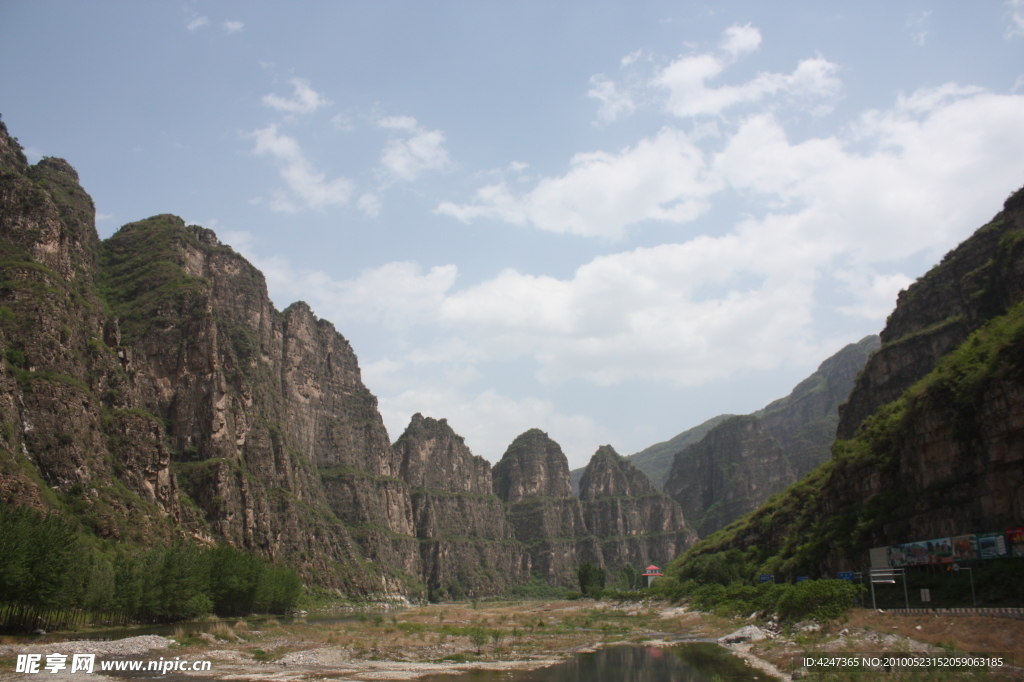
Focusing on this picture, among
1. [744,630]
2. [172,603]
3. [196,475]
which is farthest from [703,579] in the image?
[196,475]

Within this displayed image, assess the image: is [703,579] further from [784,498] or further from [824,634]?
[824,634]

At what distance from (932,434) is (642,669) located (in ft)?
91.8

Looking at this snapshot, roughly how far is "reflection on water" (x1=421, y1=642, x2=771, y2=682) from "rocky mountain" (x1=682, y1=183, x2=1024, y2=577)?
Result: 707 inches

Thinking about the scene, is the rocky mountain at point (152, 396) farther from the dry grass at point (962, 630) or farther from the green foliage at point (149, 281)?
the dry grass at point (962, 630)

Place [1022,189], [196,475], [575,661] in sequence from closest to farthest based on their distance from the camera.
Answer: [575,661] < [1022,189] < [196,475]

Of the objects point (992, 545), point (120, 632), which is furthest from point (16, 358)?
point (992, 545)

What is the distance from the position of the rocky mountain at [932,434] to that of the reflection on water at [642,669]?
58.9 ft

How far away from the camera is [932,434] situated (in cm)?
5041

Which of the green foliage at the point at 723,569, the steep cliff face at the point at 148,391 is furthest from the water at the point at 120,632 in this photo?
the green foliage at the point at 723,569

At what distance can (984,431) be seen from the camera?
43312 millimetres

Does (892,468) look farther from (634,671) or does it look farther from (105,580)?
(105,580)

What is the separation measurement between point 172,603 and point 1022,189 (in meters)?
99.2

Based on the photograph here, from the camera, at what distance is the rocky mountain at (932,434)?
138 ft

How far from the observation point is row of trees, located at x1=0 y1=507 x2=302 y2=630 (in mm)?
42094
